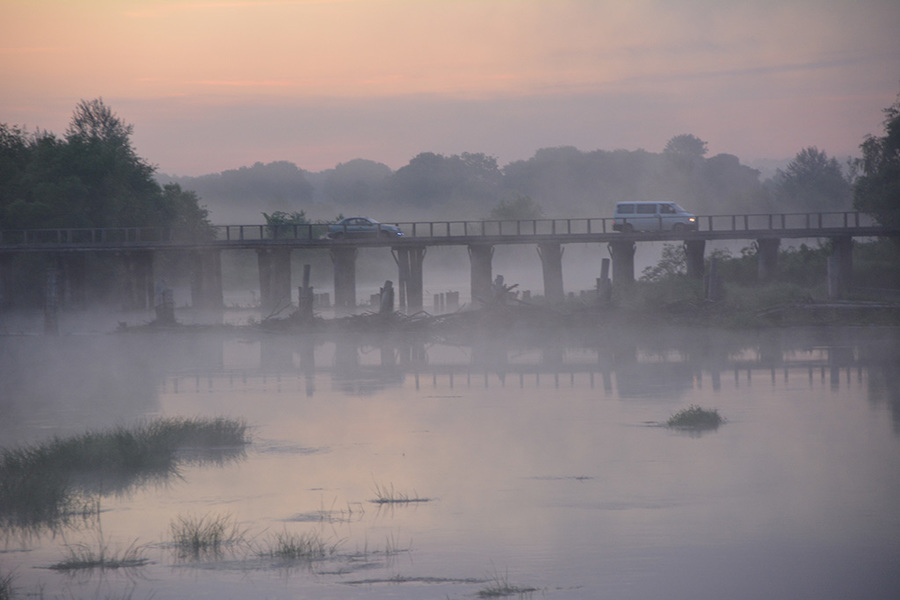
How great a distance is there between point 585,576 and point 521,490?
148 inches

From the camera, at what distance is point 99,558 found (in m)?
11.0

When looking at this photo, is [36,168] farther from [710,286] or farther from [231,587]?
[231,587]

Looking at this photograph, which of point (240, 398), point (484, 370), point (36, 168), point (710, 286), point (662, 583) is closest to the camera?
point (662, 583)

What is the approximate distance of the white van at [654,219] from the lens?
167ft

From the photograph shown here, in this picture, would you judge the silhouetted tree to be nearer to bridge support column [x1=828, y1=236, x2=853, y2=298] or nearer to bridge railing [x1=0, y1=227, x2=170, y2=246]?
bridge railing [x1=0, y1=227, x2=170, y2=246]

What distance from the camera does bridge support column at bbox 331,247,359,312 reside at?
52562 millimetres

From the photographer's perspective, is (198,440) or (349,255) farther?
(349,255)

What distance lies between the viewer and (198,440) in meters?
17.5

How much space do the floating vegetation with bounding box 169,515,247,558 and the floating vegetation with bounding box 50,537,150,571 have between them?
46 centimetres

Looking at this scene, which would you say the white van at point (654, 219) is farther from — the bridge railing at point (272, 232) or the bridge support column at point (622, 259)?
the bridge railing at point (272, 232)

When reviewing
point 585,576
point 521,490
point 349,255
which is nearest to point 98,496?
point 521,490

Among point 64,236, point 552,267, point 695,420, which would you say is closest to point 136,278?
point 64,236

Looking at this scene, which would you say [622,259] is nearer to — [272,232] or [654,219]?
[654,219]

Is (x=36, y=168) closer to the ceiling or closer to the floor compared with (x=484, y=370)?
closer to the ceiling
